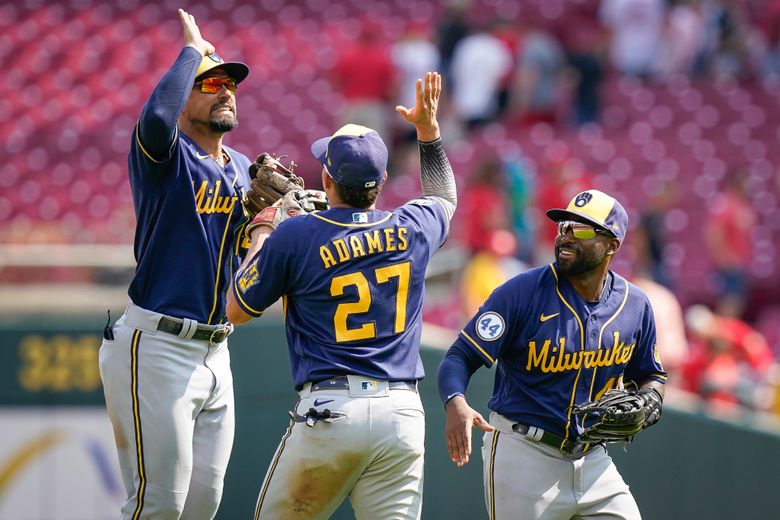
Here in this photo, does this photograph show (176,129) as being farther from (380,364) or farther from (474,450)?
(474,450)

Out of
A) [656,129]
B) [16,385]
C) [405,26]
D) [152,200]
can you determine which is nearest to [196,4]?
[405,26]

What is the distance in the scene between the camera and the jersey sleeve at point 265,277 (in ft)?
13.1

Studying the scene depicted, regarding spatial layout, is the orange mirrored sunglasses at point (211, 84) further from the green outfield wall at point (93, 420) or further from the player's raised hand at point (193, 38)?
the green outfield wall at point (93, 420)

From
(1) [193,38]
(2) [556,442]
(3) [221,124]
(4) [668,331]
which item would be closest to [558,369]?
(2) [556,442]

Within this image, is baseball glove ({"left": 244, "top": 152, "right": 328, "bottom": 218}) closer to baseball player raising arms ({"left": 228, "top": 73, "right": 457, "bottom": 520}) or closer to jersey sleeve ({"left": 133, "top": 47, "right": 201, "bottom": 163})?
baseball player raising arms ({"left": 228, "top": 73, "right": 457, "bottom": 520})

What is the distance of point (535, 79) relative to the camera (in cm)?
1294

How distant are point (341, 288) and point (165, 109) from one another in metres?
0.88

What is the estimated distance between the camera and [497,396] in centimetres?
452

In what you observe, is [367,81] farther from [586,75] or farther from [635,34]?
[635,34]

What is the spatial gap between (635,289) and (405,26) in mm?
10854

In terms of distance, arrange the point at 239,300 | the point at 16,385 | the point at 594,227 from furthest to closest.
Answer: the point at 16,385, the point at 594,227, the point at 239,300

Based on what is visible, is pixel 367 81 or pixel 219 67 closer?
pixel 219 67

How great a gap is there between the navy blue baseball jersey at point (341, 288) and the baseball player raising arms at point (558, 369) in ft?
1.02

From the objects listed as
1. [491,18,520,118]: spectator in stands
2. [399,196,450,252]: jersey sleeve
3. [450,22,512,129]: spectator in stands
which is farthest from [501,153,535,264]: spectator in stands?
[399,196,450,252]: jersey sleeve
